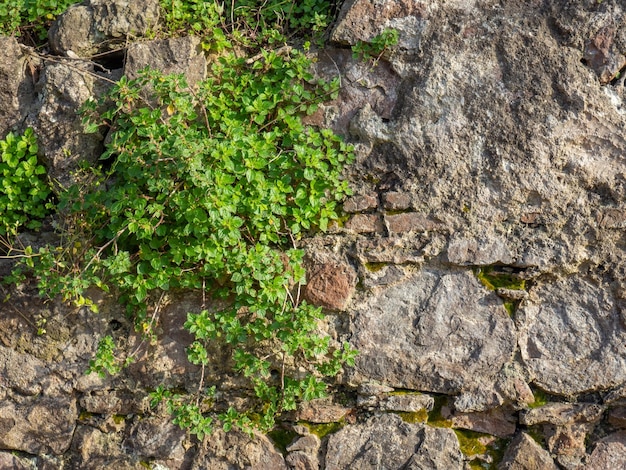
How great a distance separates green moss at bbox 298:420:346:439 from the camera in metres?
2.73

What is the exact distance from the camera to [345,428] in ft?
8.91

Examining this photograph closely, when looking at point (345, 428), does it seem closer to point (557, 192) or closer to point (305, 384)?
point (305, 384)

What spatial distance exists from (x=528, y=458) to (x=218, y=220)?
1.47m

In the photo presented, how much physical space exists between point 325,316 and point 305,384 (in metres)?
0.28

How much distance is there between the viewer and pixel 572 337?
8.89 feet

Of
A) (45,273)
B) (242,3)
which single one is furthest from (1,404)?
(242,3)

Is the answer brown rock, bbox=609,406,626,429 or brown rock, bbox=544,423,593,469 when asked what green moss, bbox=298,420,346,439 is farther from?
brown rock, bbox=609,406,626,429

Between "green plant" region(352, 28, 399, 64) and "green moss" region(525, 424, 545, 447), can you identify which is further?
"green plant" region(352, 28, 399, 64)

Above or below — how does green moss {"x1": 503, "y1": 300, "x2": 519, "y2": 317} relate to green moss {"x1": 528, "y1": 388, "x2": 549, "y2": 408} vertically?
above

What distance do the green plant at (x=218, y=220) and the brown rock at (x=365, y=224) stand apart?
12cm

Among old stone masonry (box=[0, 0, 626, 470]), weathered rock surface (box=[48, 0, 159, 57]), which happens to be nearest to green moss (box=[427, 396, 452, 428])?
old stone masonry (box=[0, 0, 626, 470])

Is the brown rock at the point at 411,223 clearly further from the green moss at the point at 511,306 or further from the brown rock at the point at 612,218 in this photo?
the brown rock at the point at 612,218

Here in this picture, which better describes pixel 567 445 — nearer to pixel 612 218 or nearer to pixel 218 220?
pixel 612 218

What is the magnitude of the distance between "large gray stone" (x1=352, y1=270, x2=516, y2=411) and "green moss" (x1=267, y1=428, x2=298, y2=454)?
0.33 metres
